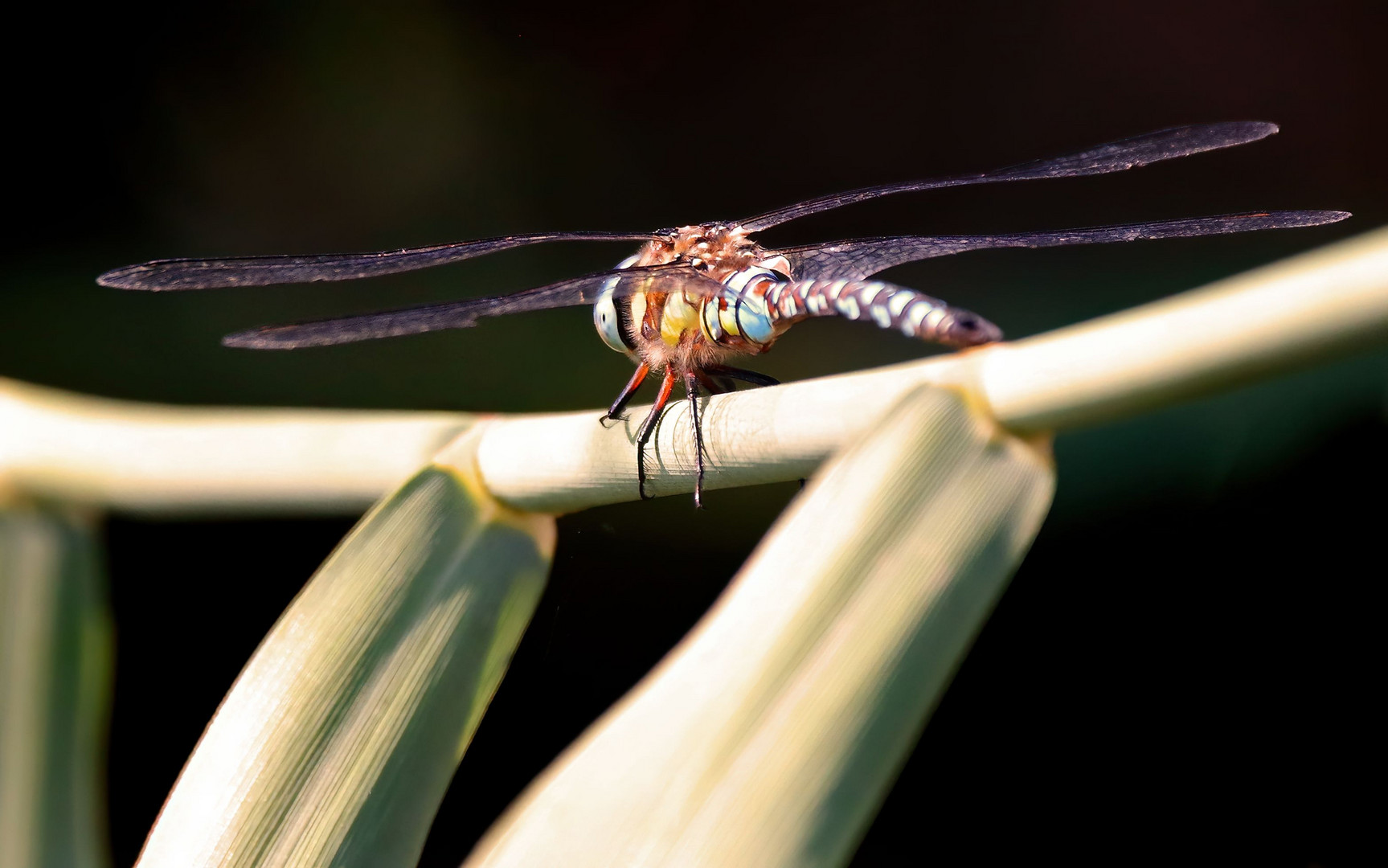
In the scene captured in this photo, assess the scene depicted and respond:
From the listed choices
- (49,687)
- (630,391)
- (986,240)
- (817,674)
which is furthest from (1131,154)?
(49,687)

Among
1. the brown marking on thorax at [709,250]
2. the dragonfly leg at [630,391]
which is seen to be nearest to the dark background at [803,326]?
the dragonfly leg at [630,391]

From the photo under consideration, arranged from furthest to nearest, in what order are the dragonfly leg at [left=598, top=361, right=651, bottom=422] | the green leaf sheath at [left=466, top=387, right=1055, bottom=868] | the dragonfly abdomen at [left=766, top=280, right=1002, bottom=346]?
1. the dragonfly leg at [left=598, top=361, right=651, bottom=422]
2. the dragonfly abdomen at [left=766, top=280, right=1002, bottom=346]
3. the green leaf sheath at [left=466, top=387, right=1055, bottom=868]

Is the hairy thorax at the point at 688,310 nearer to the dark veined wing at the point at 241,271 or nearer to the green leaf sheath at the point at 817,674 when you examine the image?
the dark veined wing at the point at 241,271

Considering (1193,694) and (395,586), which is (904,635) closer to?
(395,586)

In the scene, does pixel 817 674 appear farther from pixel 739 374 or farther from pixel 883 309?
pixel 739 374

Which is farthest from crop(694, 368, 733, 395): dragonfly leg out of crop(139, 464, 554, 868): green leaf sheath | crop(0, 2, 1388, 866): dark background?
crop(139, 464, 554, 868): green leaf sheath

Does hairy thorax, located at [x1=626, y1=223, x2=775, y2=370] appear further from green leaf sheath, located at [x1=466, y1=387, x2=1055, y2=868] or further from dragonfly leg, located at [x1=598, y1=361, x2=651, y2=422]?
green leaf sheath, located at [x1=466, y1=387, x2=1055, y2=868]

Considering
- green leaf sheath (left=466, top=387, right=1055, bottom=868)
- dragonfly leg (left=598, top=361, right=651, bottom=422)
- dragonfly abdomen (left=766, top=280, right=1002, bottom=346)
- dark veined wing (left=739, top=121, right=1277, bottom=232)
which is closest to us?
green leaf sheath (left=466, top=387, right=1055, bottom=868)
